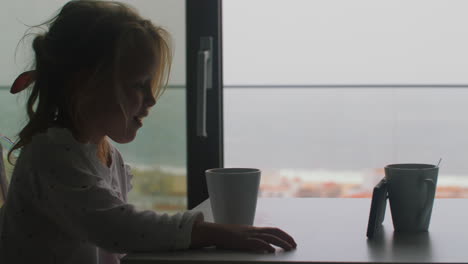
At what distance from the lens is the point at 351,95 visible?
317 centimetres

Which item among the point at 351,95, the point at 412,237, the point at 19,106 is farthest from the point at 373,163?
the point at 412,237

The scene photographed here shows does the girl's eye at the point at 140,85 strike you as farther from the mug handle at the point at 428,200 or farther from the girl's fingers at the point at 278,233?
the mug handle at the point at 428,200

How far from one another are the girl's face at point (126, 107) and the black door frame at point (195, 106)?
2.05 ft

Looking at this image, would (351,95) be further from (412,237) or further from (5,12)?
(412,237)

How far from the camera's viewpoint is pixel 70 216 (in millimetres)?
667

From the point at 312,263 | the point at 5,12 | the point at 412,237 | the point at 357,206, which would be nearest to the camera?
the point at 312,263

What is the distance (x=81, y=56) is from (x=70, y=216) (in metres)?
0.28

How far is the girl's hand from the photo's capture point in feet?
2.08

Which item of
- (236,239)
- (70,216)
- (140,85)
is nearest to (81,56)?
(140,85)

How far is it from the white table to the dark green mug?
0.02 metres

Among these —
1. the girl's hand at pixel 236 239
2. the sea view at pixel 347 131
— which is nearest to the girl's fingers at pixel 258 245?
the girl's hand at pixel 236 239

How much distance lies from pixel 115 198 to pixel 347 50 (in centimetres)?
291

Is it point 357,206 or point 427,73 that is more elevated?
point 427,73

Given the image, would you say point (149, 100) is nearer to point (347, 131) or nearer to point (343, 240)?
point (343, 240)
